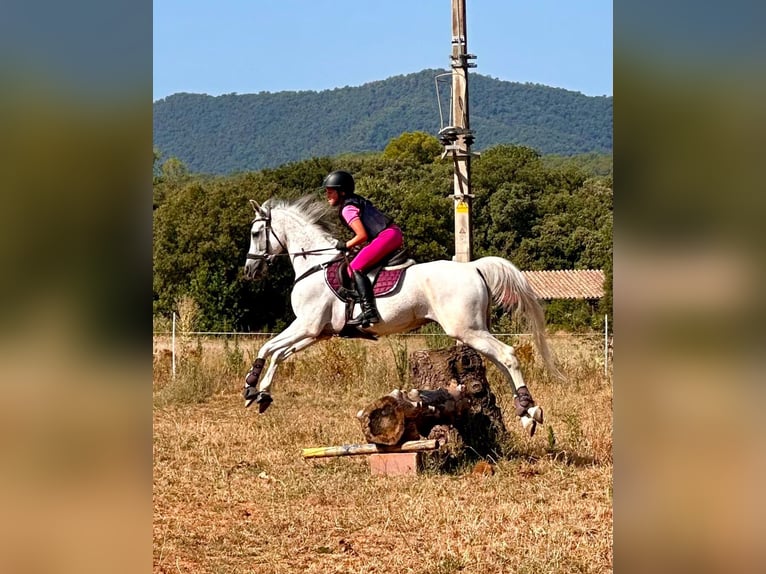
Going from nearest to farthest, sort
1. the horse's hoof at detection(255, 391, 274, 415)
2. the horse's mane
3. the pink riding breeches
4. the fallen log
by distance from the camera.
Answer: the fallen log < the pink riding breeches < the horse's hoof at detection(255, 391, 274, 415) < the horse's mane

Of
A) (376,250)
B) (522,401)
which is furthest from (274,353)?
(522,401)

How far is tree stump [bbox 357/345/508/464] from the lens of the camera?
697cm

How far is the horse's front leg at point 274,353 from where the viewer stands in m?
7.75

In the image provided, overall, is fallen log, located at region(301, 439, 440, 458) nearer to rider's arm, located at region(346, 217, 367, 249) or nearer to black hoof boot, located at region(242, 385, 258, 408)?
black hoof boot, located at region(242, 385, 258, 408)

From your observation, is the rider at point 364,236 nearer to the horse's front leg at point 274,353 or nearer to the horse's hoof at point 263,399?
the horse's front leg at point 274,353

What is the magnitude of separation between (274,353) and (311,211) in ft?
3.96

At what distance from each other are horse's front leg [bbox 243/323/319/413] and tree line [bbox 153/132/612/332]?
34.6 ft

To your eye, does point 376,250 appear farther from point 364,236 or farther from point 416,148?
point 416,148

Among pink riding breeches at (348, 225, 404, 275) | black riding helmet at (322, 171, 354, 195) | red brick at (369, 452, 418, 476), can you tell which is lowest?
red brick at (369, 452, 418, 476)

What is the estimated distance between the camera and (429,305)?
24.7 feet
